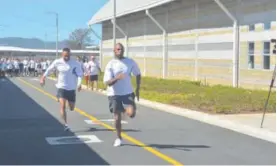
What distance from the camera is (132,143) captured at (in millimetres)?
10828

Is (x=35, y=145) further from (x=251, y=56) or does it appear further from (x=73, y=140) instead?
(x=251, y=56)

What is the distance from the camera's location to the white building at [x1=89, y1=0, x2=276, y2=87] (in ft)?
86.7

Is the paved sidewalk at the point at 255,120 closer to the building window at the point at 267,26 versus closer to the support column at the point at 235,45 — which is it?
the building window at the point at 267,26

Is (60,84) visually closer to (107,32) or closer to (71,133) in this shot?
(71,133)

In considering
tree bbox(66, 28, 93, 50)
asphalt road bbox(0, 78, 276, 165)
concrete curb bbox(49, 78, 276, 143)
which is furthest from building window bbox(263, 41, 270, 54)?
tree bbox(66, 28, 93, 50)

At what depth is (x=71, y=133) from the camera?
12.3 meters

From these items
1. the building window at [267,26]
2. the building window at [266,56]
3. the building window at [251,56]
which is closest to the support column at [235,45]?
the building window at [251,56]

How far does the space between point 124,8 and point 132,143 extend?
36.8 metres

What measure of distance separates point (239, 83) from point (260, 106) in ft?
36.1

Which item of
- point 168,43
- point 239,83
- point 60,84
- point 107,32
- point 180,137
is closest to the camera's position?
point 180,137

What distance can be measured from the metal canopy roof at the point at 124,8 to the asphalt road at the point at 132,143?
68.0ft

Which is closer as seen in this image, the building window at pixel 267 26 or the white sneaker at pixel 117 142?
the white sneaker at pixel 117 142

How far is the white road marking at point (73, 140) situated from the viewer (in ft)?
36.1

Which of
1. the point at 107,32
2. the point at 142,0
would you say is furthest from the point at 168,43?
the point at 107,32
